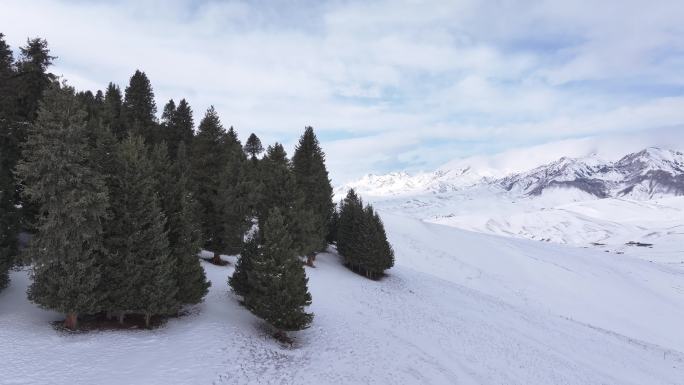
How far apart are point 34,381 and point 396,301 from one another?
2935 centimetres

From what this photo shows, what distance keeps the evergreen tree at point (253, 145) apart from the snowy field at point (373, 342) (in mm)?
39664

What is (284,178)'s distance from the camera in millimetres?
39688

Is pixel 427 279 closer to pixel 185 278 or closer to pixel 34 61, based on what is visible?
pixel 185 278

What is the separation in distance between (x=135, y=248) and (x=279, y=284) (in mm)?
8241

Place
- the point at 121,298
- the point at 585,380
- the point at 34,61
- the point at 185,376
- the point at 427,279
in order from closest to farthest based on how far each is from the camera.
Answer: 1. the point at 185,376
2. the point at 121,298
3. the point at 585,380
4. the point at 34,61
5. the point at 427,279

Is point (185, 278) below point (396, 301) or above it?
above

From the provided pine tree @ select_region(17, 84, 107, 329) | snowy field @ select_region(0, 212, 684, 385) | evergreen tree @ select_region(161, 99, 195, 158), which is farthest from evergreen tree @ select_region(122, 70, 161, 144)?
pine tree @ select_region(17, 84, 107, 329)

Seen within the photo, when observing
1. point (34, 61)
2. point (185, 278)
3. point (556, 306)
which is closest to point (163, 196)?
point (185, 278)

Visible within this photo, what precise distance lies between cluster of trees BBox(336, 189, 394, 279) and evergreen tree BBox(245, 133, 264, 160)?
1503 inches

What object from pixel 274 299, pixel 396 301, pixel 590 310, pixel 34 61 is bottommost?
pixel 590 310

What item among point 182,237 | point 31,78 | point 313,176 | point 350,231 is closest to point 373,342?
point 182,237

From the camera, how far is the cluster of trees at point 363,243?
1935 inches

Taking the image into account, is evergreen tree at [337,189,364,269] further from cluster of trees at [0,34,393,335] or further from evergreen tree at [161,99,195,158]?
evergreen tree at [161,99,195,158]

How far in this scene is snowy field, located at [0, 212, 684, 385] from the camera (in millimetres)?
19688
